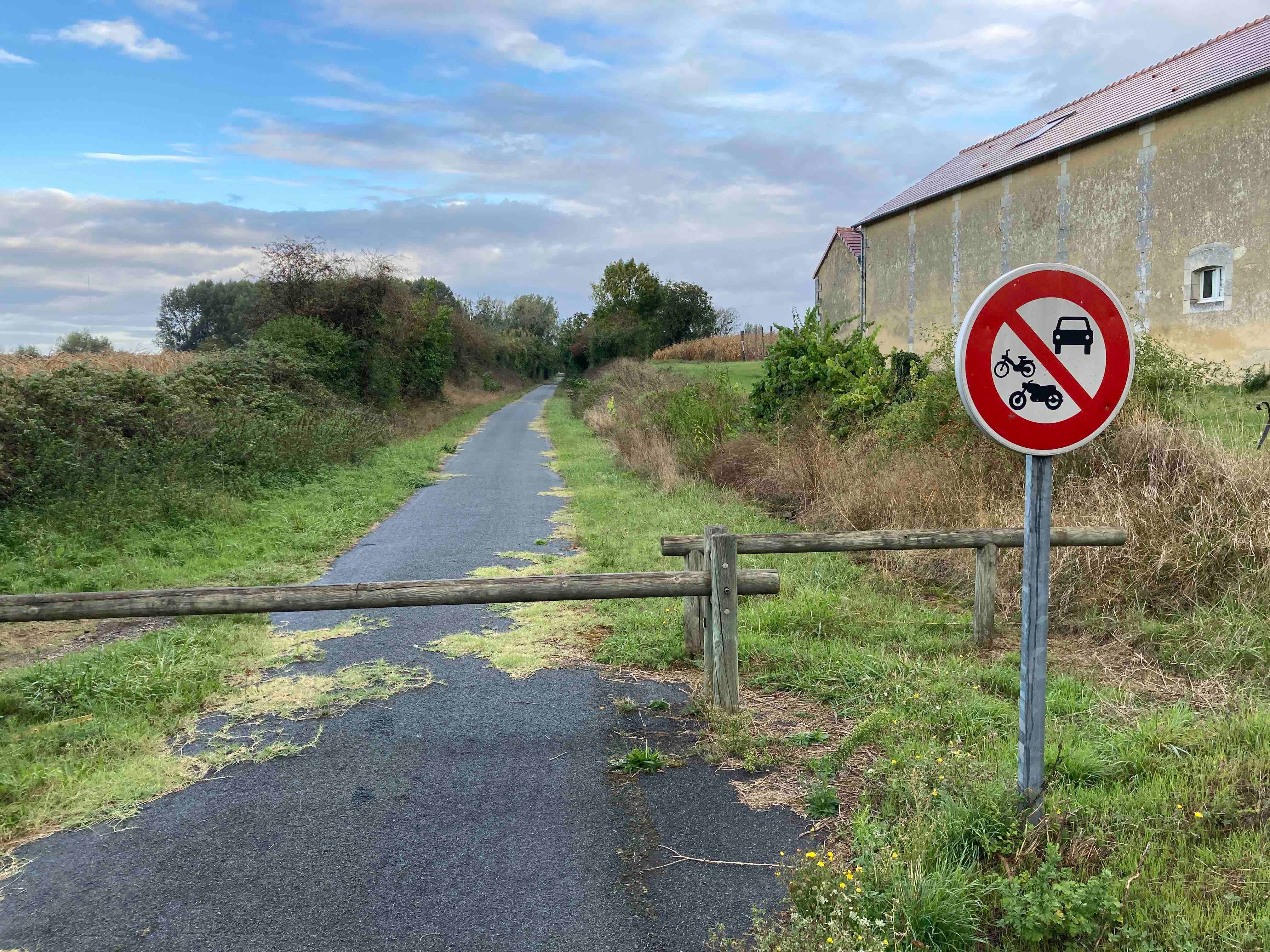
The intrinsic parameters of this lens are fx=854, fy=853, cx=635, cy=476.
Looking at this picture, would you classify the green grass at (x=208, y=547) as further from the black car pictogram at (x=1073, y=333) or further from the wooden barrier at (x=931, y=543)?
the black car pictogram at (x=1073, y=333)

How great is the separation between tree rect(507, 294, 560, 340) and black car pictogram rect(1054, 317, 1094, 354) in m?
83.4

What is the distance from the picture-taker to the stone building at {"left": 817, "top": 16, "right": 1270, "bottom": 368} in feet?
53.0

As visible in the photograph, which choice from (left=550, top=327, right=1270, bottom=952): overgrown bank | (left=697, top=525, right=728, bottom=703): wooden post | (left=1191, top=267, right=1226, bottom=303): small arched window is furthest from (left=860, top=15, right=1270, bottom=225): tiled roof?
(left=697, top=525, right=728, bottom=703): wooden post

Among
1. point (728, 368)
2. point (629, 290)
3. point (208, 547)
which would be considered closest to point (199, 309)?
point (629, 290)

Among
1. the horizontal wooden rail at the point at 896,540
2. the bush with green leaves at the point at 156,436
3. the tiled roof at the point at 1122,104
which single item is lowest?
the horizontal wooden rail at the point at 896,540

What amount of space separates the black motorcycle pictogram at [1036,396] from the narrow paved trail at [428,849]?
2.01 metres

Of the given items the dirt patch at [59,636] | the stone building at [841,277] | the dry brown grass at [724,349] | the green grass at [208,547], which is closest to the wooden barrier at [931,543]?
the green grass at [208,547]

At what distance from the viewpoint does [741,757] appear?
4.45 m

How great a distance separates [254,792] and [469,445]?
20.2 metres

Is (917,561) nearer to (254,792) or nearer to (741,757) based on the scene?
(741,757)

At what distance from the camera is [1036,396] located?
9.66 feet

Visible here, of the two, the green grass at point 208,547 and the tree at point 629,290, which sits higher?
the tree at point 629,290

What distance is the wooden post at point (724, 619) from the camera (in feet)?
15.7

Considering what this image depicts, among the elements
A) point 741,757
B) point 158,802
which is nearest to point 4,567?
point 158,802
